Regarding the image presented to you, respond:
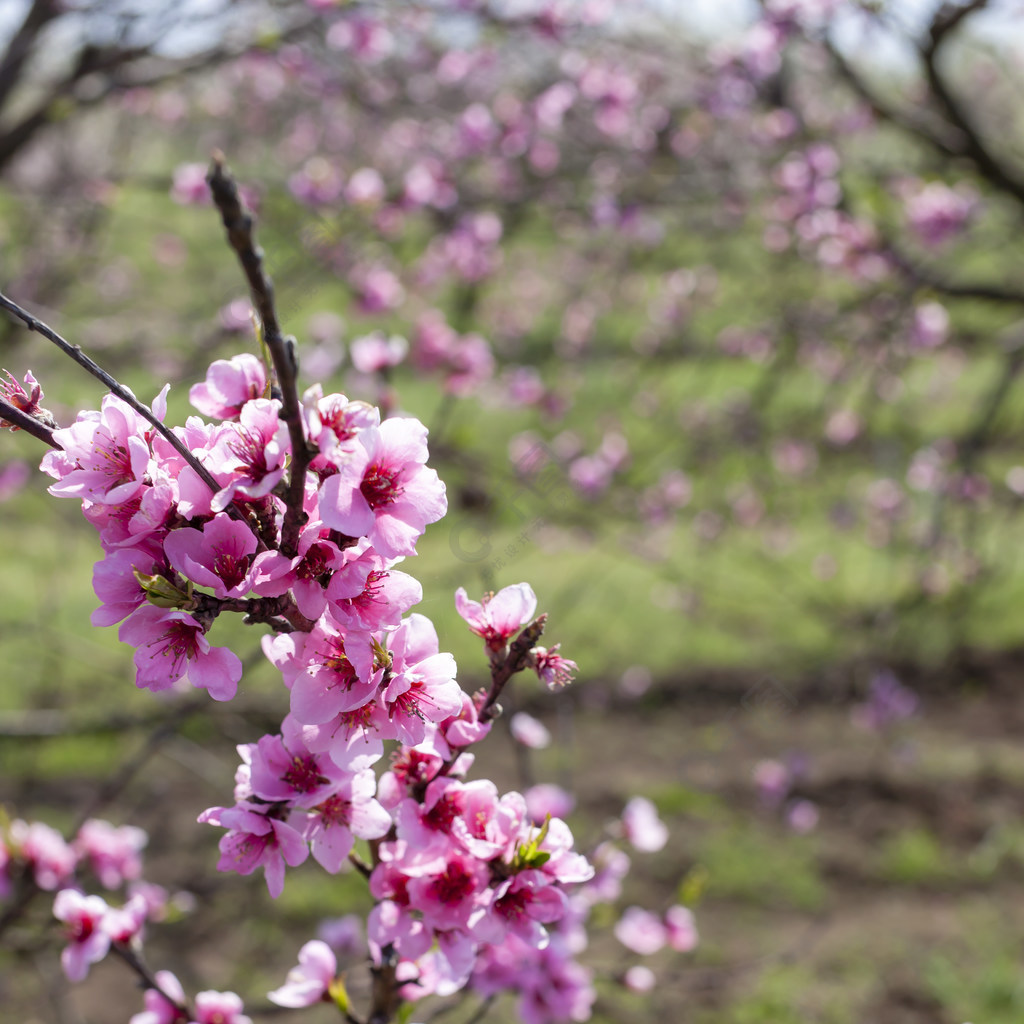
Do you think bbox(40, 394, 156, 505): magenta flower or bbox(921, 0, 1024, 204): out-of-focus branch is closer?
bbox(40, 394, 156, 505): magenta flower

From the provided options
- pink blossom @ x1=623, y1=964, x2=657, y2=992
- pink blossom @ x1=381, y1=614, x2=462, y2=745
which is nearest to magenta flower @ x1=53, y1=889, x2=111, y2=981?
pink blossom @ x1=381, y1=614, x2=462, y2=745

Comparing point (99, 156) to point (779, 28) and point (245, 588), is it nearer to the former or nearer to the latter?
point (779, 28)

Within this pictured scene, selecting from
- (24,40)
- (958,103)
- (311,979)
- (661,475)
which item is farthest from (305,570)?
(661,475)

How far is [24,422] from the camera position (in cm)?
87

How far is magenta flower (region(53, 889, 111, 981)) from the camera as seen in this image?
1358 mm

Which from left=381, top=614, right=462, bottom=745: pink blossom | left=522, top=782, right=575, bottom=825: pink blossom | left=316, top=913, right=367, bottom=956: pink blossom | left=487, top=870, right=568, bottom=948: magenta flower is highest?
left=381, top=614, right=462, bottom=745: pink blossom

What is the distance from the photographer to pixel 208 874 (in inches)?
138

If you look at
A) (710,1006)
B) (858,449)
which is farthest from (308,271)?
(858,449)

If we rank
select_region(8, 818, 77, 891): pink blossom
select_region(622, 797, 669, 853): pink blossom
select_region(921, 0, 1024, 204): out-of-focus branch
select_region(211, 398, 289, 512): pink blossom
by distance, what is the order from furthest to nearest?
select_region(921, 0, 1024, 204): out-of-focus branch < select_region(622, 797, 669, 853): pink blossom < select_region(8, 818, 77, 891): pink blossom < select_region(211, 398, 289, 512): pink blossom

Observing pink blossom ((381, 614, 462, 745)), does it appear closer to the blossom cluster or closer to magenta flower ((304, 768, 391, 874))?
the blossom cluster

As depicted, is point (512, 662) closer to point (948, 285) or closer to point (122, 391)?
point (122, 391)

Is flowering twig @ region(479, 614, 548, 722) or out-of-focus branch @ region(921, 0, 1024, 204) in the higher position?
flowering twig @ region(479, 614, 548, 722)

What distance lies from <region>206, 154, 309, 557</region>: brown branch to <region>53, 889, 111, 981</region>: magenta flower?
90 cm

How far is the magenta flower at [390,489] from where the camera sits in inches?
33.3
